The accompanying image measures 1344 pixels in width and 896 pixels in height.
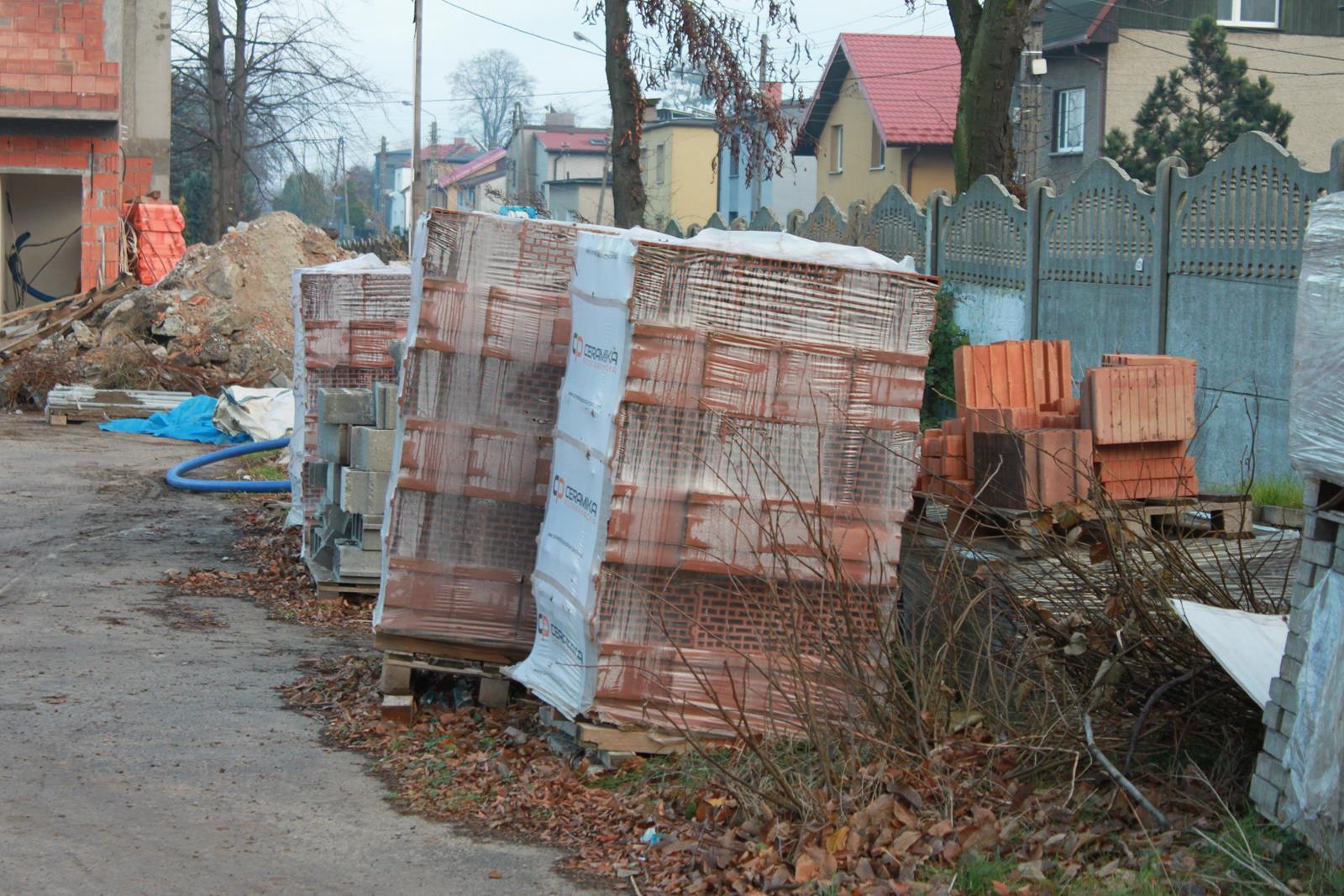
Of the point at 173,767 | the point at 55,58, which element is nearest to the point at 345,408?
the point at 173,767

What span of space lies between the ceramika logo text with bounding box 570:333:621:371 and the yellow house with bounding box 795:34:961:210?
106 ft

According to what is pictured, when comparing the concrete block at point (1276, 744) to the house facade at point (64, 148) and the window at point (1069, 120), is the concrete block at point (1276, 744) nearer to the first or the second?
the house facade at point (64, 148)

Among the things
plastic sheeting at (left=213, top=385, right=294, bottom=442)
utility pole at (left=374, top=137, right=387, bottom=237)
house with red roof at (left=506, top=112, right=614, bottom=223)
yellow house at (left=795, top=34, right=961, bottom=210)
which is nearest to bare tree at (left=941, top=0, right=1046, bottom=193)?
plastic sheeting at (left=213, top=385, right=294, bottom=442)

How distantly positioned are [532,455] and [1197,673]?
293 cm

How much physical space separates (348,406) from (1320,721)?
6.14 metres

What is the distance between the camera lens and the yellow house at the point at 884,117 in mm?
38844

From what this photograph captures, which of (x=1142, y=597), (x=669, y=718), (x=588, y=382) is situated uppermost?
(x=588, y=382)

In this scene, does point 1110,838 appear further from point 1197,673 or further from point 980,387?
point 980,387

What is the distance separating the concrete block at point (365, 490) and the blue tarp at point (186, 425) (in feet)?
31.5

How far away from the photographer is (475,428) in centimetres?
640

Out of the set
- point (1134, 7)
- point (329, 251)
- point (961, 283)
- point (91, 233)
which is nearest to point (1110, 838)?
point (961, 283)

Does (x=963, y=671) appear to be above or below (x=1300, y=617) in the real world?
below

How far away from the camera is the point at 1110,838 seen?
4527mm

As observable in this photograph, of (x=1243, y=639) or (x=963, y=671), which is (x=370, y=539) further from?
(x=1243, y=639)
